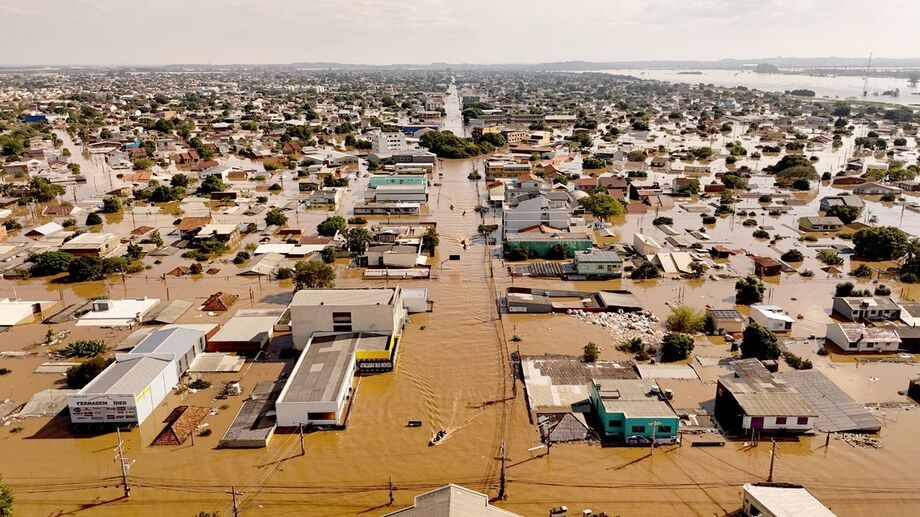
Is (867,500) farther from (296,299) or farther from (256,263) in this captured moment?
(256,263)

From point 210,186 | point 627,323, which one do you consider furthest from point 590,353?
point 210,186

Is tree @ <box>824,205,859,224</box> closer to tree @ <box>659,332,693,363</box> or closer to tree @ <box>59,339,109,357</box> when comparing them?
tree @ <box>659,332,693,363</box>

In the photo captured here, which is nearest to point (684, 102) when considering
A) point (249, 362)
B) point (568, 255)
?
point (568, 255)

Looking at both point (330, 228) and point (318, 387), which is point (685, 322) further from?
point (330, 228)

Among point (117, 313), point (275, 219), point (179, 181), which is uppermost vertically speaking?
point (179, 181)

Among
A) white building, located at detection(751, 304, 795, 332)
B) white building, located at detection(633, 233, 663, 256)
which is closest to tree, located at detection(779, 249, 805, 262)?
white building, located at detection(633, 233, 663, 256)

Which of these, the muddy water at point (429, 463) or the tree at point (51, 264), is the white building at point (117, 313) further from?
the tree at point (51, 264)
